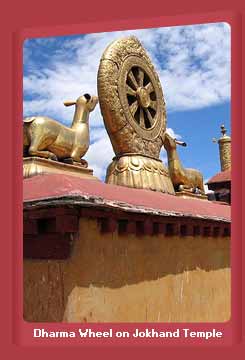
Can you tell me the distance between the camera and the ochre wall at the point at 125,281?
13.1 feet

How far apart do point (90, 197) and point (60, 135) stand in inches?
92.9

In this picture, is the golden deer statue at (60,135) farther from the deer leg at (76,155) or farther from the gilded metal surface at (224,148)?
the gilded metal surface at (224,148)

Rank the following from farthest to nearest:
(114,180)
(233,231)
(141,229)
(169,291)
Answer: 1. (114,180)
2. (169,291)
3. (141,229)
4. (233,231)

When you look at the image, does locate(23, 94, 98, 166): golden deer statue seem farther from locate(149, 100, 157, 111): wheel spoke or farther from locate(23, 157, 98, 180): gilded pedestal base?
locate(149, 100, 157, 111): wheel spoke

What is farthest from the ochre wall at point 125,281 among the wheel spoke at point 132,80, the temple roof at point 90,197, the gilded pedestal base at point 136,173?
the wheel spoke at point 132,80

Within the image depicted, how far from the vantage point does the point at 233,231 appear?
418 centimetres

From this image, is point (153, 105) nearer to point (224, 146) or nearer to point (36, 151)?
point (36, 151)

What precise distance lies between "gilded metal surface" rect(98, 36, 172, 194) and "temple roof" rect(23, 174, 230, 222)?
1.31 metres

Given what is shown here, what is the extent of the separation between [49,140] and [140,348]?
2804 mm

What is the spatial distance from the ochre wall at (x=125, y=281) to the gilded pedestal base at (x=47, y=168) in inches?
50.2

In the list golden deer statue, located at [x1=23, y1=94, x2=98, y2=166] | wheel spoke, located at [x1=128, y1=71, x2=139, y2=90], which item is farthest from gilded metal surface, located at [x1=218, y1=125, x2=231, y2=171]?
golden deer statue, located at [x1=23, y1=94, x2=98, y2=166]

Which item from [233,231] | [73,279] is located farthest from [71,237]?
[233,231]

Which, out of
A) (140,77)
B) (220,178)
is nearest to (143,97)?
(140,77)

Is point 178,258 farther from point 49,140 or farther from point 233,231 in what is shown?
point 49,140
